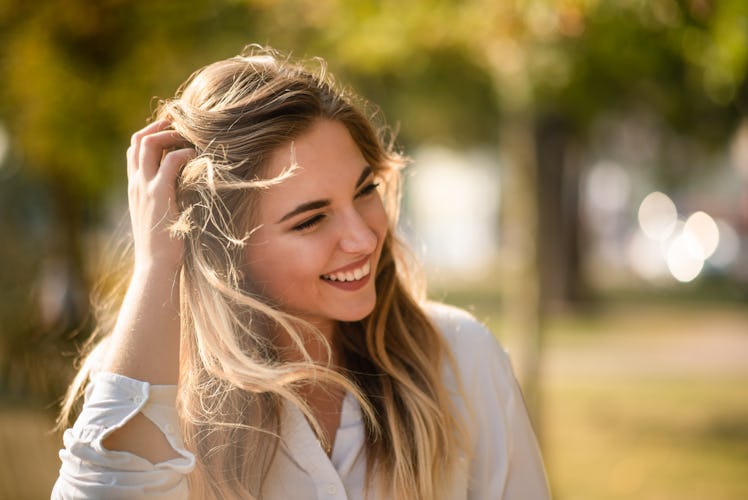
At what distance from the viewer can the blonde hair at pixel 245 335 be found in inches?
87.1

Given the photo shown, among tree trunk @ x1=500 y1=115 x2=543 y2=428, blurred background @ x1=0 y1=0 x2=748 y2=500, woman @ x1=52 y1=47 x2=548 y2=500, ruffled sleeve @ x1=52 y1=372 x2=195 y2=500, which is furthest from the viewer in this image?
tree trunk @ x1=500 y1=115 x2=543 y2=428

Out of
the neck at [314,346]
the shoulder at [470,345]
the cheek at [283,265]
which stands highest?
the cheek at [283,265]

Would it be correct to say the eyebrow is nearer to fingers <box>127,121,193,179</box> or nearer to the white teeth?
the white teeth

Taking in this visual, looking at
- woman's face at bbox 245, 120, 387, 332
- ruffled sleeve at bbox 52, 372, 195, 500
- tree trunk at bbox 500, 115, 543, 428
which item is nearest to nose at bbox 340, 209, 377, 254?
woman's face at bbox 245, 120, 387, 332

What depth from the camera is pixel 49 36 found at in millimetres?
5746

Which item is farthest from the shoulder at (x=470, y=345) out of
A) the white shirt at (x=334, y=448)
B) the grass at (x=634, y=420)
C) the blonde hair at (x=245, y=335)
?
the grass at (x=634, y=420)

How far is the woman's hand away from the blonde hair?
34 millimetres

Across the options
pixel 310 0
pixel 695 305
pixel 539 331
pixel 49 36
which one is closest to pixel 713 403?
pixel 539 331

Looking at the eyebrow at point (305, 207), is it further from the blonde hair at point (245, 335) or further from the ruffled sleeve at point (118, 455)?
the ruffled sleeve at point (118, 455)

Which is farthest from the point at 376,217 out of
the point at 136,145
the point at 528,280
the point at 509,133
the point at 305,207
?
the point at 509,133

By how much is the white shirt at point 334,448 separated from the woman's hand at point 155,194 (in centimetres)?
32

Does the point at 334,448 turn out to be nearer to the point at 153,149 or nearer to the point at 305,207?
the point at 305,207

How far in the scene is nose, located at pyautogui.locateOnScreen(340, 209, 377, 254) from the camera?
221 cm

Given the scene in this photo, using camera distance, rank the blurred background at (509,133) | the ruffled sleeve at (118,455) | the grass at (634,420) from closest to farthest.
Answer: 1. the ruffled sleeve at (118,455)
2. the blurred background at (509,133)
3. the grass at (634,420)
